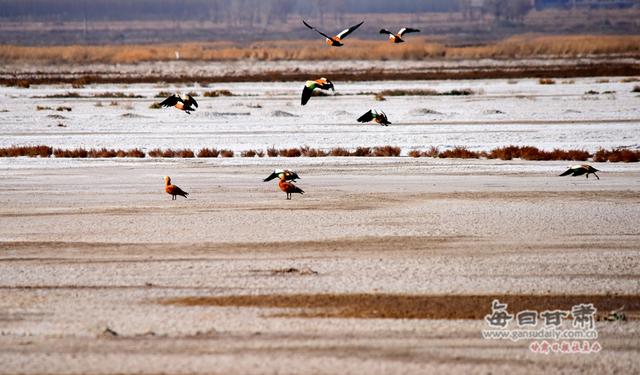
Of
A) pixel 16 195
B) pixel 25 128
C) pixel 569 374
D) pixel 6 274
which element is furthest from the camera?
pixel 25 128

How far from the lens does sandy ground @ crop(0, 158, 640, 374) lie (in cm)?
1034

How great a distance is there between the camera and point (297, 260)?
47.9 feet

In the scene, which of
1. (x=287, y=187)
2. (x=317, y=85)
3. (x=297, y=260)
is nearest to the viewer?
(x=297, y=260)

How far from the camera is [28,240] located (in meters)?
16.2

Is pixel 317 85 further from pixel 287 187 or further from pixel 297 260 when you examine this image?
pixel 297 260

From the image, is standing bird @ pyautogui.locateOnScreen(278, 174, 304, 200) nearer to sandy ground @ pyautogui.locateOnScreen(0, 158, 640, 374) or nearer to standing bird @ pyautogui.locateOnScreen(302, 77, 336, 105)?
sandy ground @ pyautogui.locateOnScreen(0, 158, 640, 374)

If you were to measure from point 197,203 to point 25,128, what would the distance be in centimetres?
1872

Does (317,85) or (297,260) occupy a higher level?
(317,85)

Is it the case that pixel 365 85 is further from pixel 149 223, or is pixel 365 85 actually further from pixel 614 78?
pixel 149 223

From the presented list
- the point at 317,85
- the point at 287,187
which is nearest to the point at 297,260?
the point at 317,85

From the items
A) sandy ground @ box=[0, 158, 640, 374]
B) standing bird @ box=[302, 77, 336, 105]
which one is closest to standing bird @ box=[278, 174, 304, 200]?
sandy ground @ box=[0, 158, 640, 374]

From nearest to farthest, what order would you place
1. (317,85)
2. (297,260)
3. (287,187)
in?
(297,260), (317,85), (287,187)

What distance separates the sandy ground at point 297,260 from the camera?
10.3 m

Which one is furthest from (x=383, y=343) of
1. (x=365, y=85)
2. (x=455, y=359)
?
(x=365, y=85)
